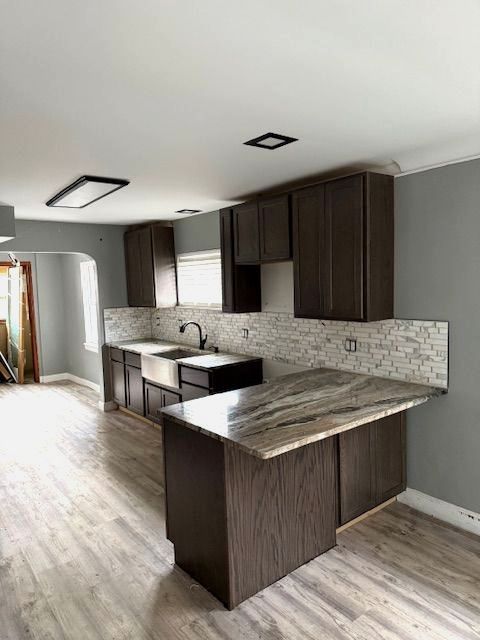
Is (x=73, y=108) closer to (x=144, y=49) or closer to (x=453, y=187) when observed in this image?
(x=144, y=49)

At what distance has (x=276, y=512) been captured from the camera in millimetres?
2387

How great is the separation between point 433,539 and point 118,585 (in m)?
1.88

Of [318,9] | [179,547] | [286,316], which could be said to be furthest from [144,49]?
[286,316]

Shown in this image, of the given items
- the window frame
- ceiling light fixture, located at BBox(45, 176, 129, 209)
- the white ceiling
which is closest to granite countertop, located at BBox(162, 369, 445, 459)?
the white ceiling

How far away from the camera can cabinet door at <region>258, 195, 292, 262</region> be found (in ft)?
11.1

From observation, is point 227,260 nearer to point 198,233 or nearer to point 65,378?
point 198,233

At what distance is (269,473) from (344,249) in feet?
4.91

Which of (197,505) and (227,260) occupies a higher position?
(227,260)

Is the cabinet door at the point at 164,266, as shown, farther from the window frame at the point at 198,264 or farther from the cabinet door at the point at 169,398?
the cabinet door at the point at 169,398

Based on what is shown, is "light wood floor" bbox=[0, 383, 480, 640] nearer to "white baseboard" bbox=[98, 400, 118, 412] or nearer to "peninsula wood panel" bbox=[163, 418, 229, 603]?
"peninsula wood panel" bbox=[163, 418, 229, 603]

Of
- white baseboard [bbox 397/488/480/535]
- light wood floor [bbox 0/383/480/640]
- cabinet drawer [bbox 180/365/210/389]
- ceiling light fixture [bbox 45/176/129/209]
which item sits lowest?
light wood floor [bbox 0/383/480/640]

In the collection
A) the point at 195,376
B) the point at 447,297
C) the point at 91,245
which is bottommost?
the point at 195,376

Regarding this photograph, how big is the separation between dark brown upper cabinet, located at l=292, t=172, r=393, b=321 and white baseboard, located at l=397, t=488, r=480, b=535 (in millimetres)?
1272

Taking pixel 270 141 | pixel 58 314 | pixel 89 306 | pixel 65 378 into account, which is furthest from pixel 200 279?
pixel 65 378
